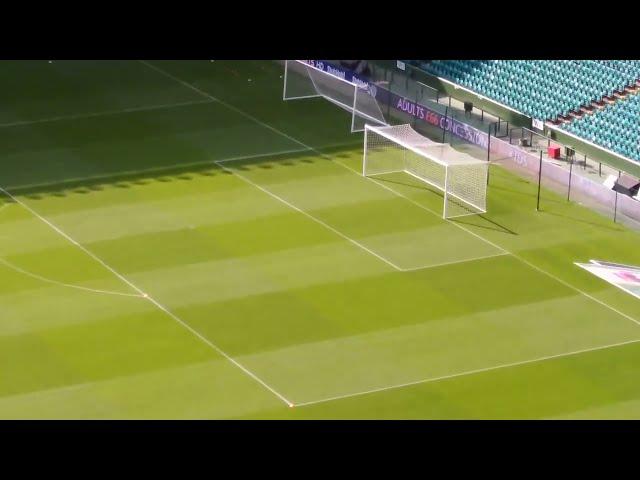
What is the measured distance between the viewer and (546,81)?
7094cm

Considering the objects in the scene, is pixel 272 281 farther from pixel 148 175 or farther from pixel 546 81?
pixel 546 81

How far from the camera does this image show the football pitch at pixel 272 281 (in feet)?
157

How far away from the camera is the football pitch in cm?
4797

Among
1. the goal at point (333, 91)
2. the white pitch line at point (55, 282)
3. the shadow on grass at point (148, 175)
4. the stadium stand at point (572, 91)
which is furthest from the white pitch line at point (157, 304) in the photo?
the stadium stand at point (572, 91)

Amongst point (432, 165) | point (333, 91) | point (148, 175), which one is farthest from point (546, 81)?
point (148, 175)

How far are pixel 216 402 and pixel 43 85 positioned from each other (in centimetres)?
2928

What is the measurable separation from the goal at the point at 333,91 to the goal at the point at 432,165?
9.37ft

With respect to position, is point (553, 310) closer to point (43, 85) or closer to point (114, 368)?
point (114, 368)

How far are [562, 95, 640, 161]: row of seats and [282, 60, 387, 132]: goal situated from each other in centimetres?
719

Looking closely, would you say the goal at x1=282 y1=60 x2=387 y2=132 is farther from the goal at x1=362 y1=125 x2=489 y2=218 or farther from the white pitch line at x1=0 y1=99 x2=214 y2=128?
the white pitch line at x1=0 y1=99 x2=214 y2=128

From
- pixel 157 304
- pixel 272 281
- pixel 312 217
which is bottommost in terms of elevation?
pixel 157 304

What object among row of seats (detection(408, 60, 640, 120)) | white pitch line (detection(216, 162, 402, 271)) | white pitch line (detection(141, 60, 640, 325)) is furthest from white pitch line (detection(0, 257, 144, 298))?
row of seats (detection(408, 60, 640, 120))

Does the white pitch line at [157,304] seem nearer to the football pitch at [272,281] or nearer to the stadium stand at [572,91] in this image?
the football pitch at [272,281]

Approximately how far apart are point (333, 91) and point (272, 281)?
18.3 metres
